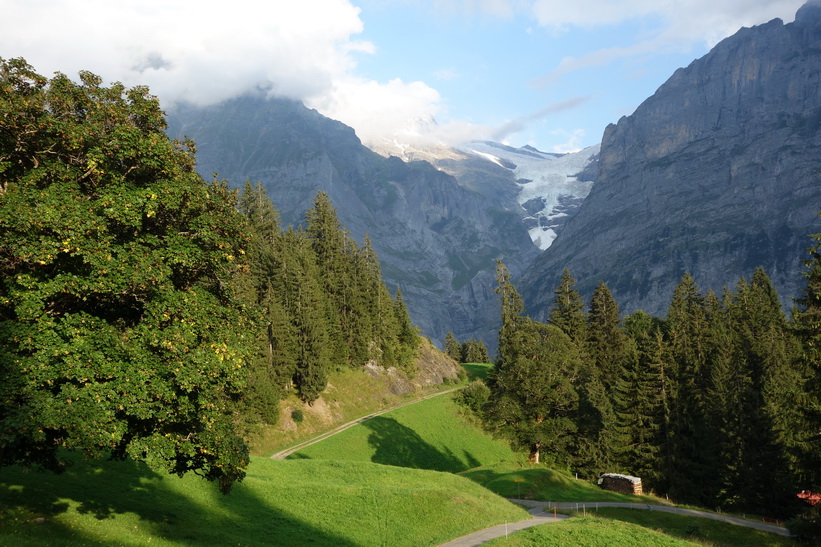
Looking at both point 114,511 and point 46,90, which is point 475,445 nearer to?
point 114,511

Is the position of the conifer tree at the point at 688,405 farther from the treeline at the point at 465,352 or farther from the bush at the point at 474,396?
the treeline at the point at 465,352

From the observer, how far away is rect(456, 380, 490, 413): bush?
7981 cm

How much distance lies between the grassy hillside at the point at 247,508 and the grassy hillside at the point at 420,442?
2146 cm

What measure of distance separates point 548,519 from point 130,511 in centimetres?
2533

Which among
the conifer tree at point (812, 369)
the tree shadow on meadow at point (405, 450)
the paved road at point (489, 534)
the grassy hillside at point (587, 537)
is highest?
the conifer tree at point (812, 369)

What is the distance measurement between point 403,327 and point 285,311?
1338 inches

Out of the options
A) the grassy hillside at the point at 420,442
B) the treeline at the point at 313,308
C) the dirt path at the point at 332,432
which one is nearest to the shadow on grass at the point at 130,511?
the dirt path at the point at 332,432

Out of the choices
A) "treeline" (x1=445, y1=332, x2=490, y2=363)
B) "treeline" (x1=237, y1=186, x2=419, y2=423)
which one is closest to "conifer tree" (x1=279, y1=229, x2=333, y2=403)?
"treeline" (x1=237, y1=186, x2=419, y2=423)

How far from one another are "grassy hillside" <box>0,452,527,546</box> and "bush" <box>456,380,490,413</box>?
4134cm

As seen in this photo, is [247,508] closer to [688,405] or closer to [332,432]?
[332,432]

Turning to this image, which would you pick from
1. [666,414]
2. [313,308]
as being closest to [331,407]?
[313,308]

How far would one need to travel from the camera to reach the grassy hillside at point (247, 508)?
17688mm

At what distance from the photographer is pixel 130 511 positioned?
68.0 ft

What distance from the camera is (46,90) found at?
17469 mm
